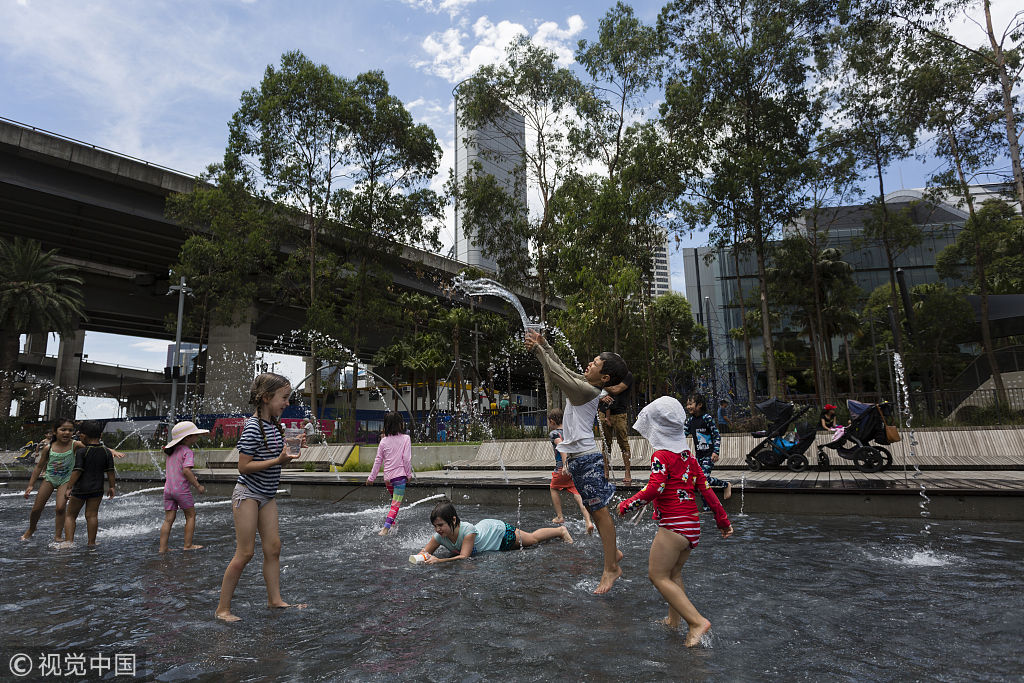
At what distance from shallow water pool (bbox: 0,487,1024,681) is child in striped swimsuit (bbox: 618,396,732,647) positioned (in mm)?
211

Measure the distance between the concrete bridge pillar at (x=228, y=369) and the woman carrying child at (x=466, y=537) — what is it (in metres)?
36.2

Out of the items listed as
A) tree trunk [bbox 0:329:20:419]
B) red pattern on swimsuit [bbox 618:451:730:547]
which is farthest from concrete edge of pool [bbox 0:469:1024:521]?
tree trunk [bbox 0:329:20:419]

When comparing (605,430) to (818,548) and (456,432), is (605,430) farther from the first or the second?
(456,432)

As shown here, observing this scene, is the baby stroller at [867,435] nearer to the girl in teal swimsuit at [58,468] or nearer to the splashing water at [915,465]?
the splashing water at [915,465]

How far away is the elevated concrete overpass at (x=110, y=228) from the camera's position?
27.9 meters

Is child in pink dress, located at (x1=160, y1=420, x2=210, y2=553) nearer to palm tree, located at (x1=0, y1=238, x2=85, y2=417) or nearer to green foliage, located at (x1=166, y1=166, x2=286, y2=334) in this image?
green foliage, located at (x1=166, y1=166, x2=286, y2=334)

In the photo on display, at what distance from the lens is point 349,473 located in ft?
59.3

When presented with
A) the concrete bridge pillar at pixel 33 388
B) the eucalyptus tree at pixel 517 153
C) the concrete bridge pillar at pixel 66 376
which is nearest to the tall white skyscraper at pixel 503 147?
the eucalyptus tree at pixel 517 153

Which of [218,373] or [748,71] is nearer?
[748,71]

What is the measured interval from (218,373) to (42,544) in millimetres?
33541

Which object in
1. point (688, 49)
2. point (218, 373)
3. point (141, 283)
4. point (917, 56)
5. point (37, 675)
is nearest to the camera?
point (37, 675)

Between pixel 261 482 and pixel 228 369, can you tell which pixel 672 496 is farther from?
pixel 228 369

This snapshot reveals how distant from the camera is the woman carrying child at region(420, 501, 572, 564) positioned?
6.01m

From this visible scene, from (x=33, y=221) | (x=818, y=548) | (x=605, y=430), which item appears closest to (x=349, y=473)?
(x=605, y=430)
